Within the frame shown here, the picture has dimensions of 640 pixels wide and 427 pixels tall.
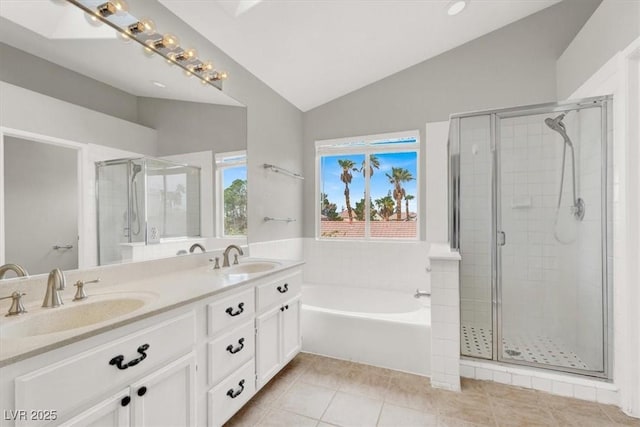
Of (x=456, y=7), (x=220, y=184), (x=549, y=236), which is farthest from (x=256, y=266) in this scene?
(x=456, y=7)

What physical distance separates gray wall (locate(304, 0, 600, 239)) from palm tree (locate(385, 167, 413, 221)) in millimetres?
230

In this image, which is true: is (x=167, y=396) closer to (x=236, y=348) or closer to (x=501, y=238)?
(x=236, y=348)

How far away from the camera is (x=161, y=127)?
74.7 inches

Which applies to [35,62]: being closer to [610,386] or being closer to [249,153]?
[249,153]

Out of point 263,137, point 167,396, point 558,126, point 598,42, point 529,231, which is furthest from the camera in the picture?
point 263,137

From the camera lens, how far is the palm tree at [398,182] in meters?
3.42

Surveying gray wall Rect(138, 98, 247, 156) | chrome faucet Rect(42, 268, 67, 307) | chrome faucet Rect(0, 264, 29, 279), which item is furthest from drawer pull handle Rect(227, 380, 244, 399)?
gray wall Rect(138, 98, 247, 156)

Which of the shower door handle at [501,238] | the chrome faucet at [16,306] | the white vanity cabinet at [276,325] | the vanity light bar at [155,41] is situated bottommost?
the white vanity cabinet at [276,325]

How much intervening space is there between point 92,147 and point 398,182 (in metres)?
2.85

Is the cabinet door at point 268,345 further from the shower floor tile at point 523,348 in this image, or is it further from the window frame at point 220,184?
the shower floor tile at point 523,348

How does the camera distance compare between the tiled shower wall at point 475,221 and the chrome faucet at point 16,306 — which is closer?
the chrome faucet at point 16,306

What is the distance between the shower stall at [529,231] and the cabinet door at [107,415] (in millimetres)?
2166

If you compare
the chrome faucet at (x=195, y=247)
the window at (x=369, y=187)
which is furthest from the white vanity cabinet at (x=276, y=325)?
the window at (x=369, y=187)

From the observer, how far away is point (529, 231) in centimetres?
234
